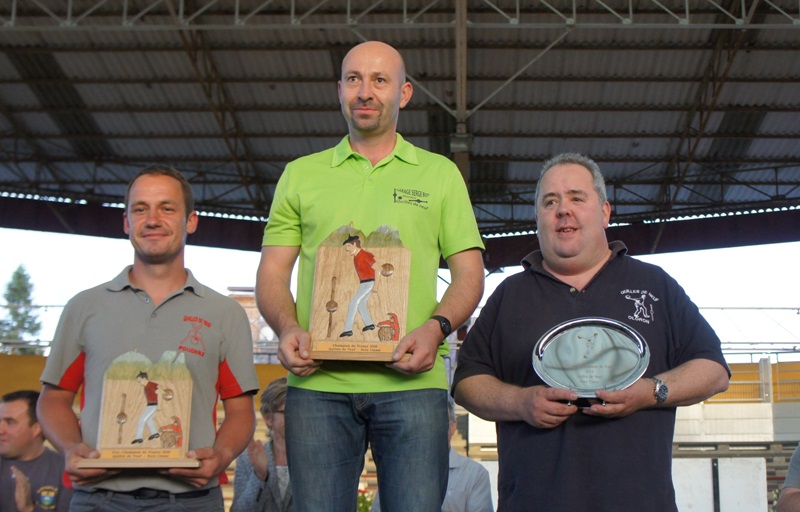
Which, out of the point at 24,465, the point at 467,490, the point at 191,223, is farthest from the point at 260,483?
the point at 191,223

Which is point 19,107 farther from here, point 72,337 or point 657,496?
point 657,496

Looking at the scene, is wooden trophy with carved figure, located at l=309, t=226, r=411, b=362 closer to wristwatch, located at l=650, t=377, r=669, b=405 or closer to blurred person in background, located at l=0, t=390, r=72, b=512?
wristwatch, located at l=650, t=377, r=669, b=405

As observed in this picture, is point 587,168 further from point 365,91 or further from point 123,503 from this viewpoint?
point 123,503

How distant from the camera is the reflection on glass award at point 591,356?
272 centimetres

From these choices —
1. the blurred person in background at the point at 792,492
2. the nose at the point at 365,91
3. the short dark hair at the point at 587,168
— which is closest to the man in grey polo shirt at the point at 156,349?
the nose at the point at 365,91

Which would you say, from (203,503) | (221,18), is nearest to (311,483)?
(203,503)

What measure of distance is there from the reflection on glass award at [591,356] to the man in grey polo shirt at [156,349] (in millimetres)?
1028

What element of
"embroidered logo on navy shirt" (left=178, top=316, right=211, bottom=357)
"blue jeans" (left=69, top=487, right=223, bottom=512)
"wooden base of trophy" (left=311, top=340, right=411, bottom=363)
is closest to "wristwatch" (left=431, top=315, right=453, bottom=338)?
"wooden base of trophy" (left=311, top=340, right=411, bottom=363)

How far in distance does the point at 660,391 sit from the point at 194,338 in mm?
1432

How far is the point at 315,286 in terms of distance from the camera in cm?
283

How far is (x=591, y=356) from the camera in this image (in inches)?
109

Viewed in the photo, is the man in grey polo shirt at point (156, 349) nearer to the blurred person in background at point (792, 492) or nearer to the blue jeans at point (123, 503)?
the blue jeans at point (123, 503)

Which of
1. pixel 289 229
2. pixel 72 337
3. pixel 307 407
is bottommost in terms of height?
pixel 307 407

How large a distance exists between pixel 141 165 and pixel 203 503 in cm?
1610
